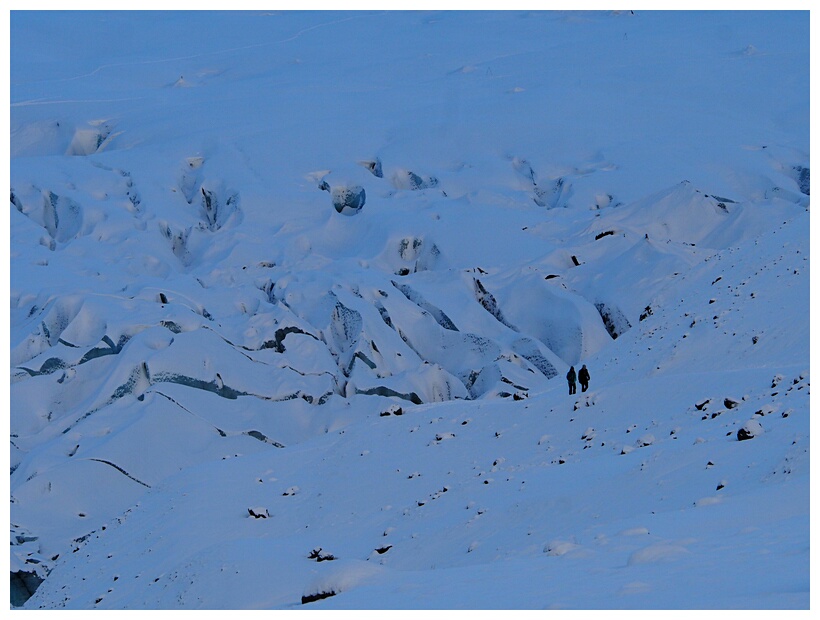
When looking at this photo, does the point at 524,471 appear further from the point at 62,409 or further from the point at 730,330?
the point at 62,409

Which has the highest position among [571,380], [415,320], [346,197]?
[346,197]

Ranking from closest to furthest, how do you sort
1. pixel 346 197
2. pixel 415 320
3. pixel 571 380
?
1. pixel 571 380
2. pixel 415 320
3. pixel 346 197

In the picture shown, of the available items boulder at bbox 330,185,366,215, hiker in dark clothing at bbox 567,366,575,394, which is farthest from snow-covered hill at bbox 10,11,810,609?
hiker in dark clothing at bbox 567,366,575,394

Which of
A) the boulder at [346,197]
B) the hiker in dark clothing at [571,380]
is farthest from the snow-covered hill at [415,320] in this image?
the hiker in dark clothing at [571,380]

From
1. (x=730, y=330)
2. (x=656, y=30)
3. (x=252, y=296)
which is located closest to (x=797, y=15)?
(x=656, y=30)

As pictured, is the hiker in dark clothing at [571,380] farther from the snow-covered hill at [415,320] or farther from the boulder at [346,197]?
the boulder at [346,197]

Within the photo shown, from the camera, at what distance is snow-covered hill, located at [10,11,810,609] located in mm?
11477

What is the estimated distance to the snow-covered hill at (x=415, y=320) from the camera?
11477 millimetres

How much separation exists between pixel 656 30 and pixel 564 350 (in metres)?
42.1

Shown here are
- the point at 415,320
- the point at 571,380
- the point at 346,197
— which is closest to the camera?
the point at 571,380

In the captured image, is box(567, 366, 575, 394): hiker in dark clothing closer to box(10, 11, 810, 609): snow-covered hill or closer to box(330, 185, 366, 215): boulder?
box(10, 11, 810, 609): snow-covered hill

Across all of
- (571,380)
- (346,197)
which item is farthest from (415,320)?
(571,380)

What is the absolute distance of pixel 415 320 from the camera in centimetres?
3045

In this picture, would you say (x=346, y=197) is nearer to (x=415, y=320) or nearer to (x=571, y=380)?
(x=415, y=320)
